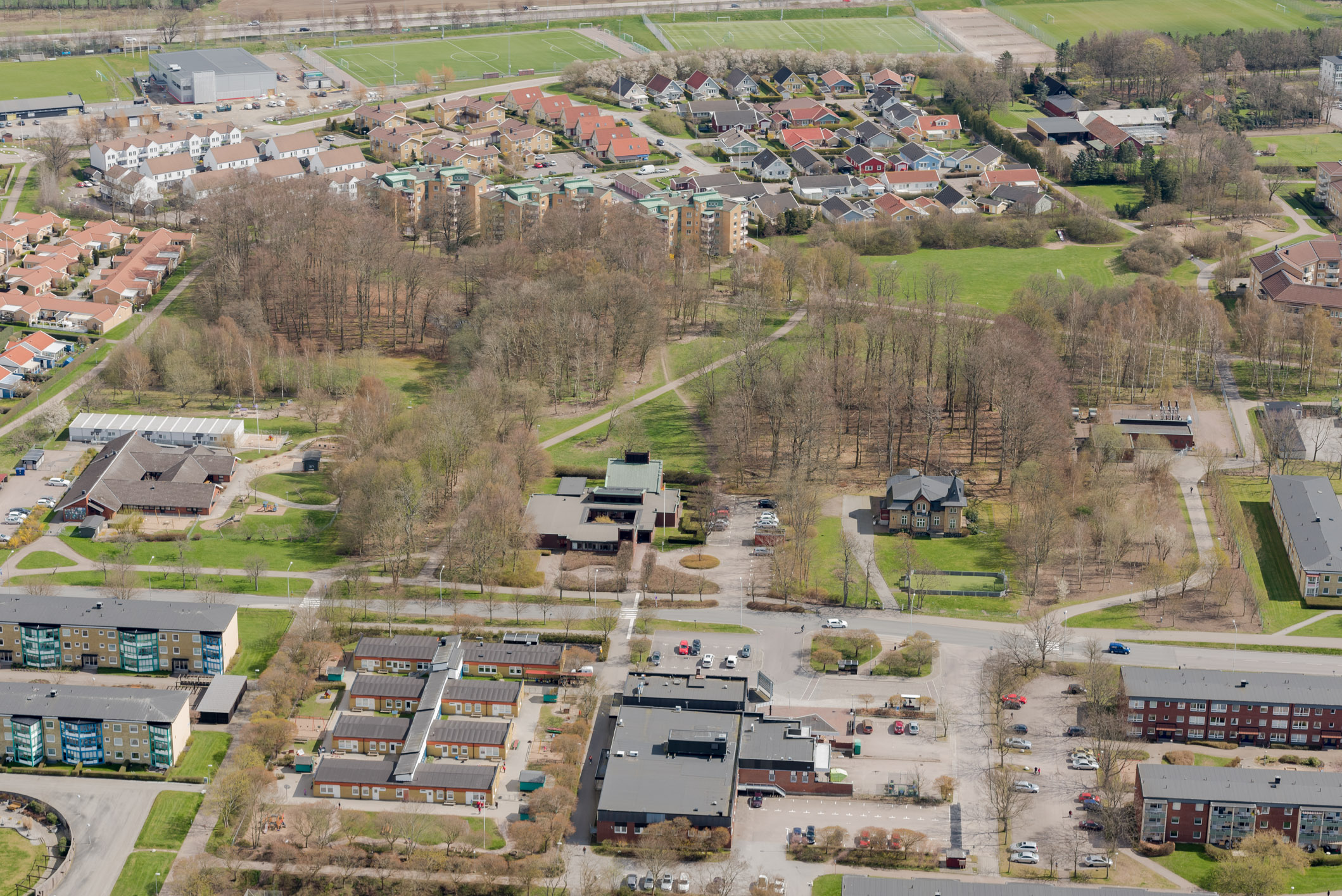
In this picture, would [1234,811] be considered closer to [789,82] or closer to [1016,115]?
[1016,115]

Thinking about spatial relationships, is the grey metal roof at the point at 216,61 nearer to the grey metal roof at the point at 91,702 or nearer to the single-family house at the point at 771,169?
the single-family house at the point at 771,169

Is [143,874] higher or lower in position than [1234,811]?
lower

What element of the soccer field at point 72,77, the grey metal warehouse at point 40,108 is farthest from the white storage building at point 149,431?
the soccer field at point 72,77

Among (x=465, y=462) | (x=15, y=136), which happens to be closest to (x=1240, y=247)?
(x=465, y=462)

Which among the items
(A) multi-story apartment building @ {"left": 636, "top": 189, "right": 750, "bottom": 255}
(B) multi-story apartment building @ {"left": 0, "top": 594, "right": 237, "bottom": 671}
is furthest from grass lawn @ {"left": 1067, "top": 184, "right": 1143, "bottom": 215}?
(B) multi-story apartment building @ {"left": 0, "top": 594, "right": 237, "bottom": 671}

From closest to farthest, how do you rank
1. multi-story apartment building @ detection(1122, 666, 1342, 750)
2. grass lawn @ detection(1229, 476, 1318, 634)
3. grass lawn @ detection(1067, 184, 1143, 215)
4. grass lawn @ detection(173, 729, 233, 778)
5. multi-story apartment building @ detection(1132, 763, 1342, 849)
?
multi-story apartment building @ detection(1132, 763, 1342, 849) < grass lawn @ detection(173, 729, 233, 778) < multi-story apartment building @ detection(1122, 666, 1342, 750) < grass lawn @ detection(1229, 476, 1318, 634) < grass lawn @ detection(1067, 184, 1143, 215)

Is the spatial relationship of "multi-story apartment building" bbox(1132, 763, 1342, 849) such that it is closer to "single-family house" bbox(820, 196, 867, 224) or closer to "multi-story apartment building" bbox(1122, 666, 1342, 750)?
"multi-story apartment building" bbox(1122, 666, 1342, 750)

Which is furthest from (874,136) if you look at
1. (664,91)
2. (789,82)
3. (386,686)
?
(386,686)
